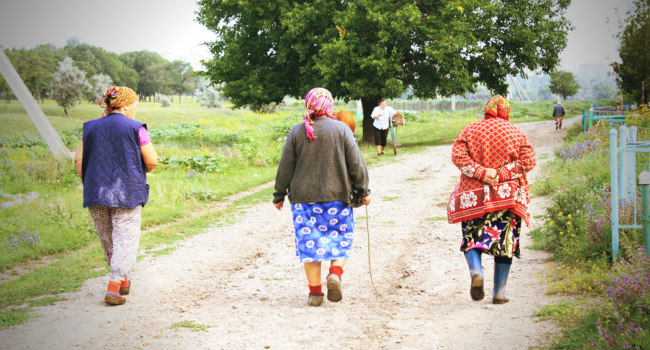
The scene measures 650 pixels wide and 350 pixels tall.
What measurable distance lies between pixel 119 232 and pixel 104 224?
0.77ft

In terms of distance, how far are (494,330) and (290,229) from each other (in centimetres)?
504

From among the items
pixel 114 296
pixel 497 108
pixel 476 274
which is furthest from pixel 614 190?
pixel 114 296

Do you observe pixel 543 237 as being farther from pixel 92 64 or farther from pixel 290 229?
pixel 92 64

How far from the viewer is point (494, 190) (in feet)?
16.6

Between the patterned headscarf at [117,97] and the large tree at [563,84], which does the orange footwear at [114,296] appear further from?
the large tree at [563,84]

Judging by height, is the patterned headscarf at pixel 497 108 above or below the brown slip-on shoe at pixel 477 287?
above

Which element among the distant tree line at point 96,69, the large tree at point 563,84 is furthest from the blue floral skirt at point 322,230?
the large tree at point 563,84

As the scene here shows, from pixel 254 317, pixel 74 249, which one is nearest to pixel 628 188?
pixel 254 317

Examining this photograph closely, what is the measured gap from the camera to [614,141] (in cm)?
573

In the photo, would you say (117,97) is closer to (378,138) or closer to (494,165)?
(494,165)

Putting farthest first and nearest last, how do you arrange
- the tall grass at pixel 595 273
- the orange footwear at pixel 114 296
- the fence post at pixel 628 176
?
the fence post at pixel 628 176 → the orange footwear at pixel 114 296 → the tall grass at pixel 595 273

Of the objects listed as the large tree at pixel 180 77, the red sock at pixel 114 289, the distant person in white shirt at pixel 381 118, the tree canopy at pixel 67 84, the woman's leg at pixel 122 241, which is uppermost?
the large tree at pixel 180 77

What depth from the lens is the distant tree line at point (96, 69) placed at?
73.6ft

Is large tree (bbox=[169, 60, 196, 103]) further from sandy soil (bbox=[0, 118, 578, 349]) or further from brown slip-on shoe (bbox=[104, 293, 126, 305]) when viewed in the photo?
brown slip-on shoe (bbox=[104, 293, 126, 305])
